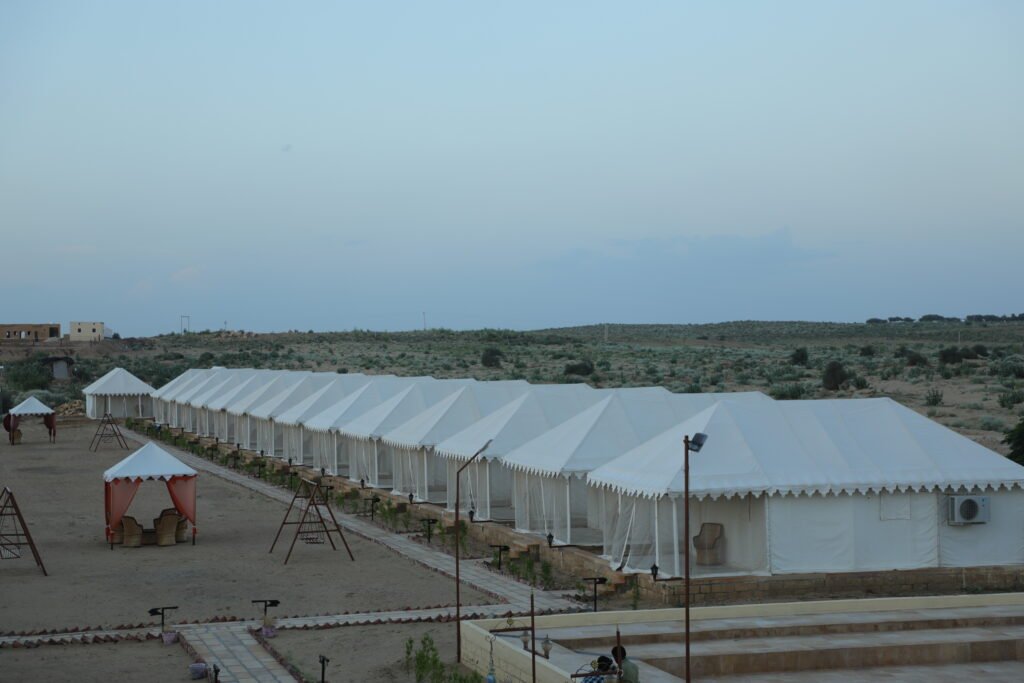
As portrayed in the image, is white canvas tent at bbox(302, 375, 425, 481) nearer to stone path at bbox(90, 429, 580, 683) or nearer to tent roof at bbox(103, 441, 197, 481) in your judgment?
tent roof at bbox(103, 441, 197, 481)

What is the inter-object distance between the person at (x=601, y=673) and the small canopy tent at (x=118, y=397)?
166 feet

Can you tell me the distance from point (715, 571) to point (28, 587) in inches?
419

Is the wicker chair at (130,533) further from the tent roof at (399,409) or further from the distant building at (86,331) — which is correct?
the distant building at (86,331)

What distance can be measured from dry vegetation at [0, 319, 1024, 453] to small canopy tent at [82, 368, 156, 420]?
26.8ft

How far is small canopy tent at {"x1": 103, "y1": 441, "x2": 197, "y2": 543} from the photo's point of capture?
2398 centimetres

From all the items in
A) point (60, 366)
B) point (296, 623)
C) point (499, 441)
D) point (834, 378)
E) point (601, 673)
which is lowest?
point (296, 623)

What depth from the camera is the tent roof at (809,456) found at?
58.2 ft

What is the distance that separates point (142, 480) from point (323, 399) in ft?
47.1

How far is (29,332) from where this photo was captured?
117m

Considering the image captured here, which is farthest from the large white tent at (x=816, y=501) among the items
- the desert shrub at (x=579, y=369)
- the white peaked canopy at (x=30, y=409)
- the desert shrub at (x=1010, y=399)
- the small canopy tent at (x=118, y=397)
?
the small canopy tent at (x=118, y=397)

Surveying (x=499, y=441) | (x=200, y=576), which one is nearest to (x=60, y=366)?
(x=499, y=441)

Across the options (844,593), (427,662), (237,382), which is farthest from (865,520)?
(237,382)

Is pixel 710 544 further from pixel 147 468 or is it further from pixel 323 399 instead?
pixel 323 399

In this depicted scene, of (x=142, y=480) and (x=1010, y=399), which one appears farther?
(x=1010, y=399)
